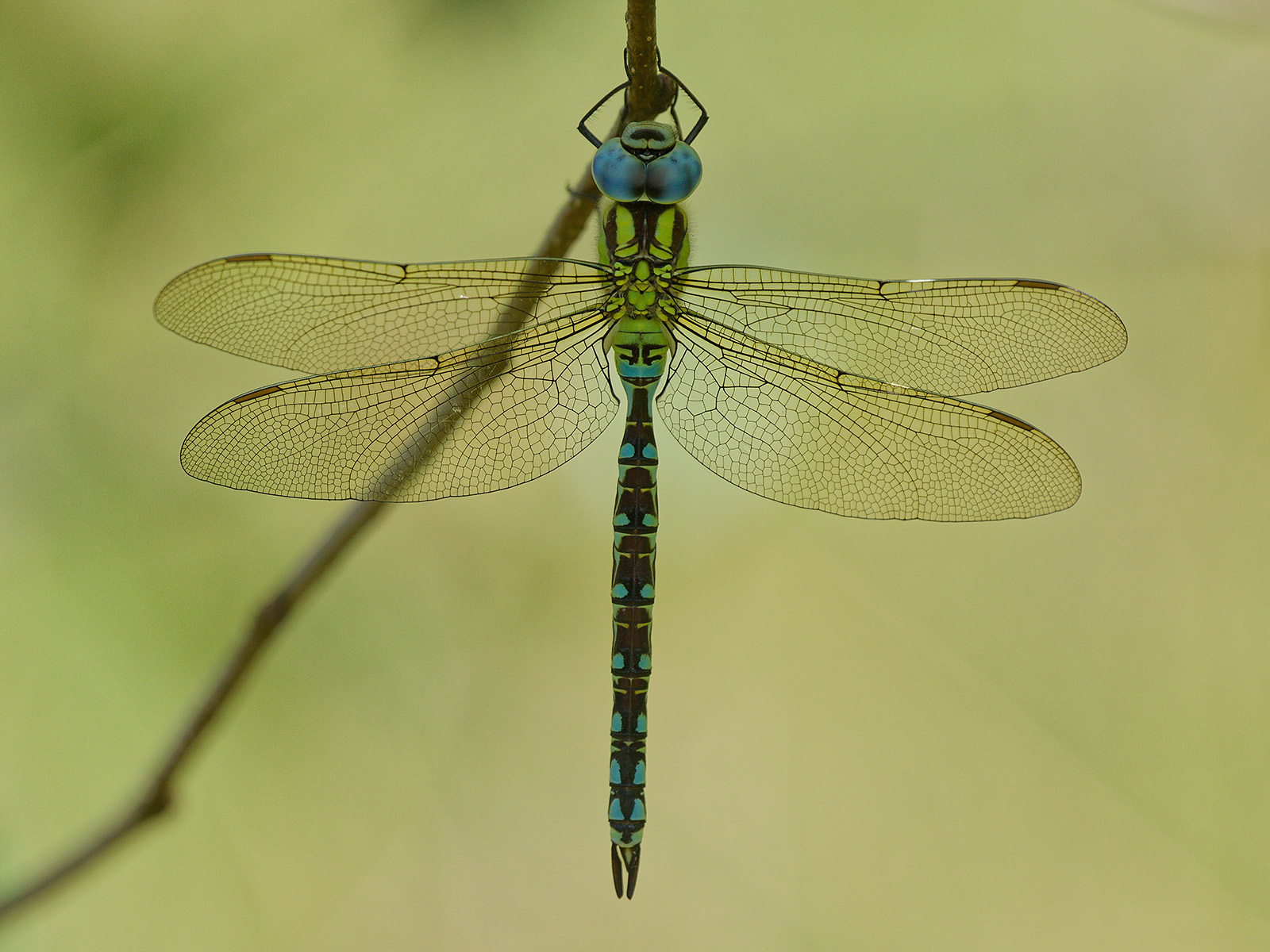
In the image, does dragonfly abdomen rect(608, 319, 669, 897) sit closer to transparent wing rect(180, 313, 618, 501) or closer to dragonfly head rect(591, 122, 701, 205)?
transparent wing rect(180, 313, 618, 501)

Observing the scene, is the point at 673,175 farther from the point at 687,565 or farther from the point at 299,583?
the point at 687,565

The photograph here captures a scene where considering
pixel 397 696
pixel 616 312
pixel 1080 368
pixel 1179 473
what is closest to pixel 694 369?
pixel 616 312

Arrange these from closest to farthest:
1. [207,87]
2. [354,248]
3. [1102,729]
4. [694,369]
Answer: [694,369] < [207,87] < [1102,729] < [354,248]

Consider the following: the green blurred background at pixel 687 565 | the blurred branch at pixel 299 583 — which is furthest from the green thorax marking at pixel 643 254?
the green blurred background at pixel 687 565

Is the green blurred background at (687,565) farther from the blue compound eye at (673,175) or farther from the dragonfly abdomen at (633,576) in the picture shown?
the blue compound eye at (673,175)

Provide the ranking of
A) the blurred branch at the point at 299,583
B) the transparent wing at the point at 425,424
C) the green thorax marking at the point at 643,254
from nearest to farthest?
1. the blurred branch at the point at 299,583
2. the transparent wing at the point at 425,424
3. the green thorax marking at the point at 643,254

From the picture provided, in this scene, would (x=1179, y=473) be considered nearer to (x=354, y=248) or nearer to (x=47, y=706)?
(x=354, y=248)
